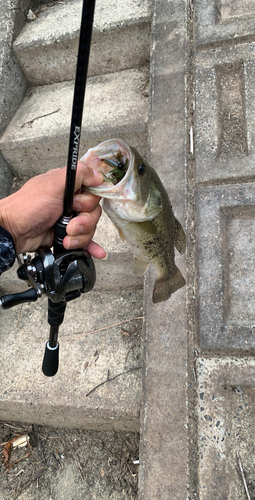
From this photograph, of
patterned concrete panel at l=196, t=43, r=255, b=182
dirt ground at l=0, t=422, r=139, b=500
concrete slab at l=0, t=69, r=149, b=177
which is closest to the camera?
dirt ground at l=0, t=422, r=139, b=500

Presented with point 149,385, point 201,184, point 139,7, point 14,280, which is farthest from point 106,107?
point 149,385

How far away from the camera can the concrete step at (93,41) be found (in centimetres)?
316

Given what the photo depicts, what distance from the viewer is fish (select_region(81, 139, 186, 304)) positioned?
57.4 inches

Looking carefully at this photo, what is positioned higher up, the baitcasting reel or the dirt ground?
the baitcasting reel

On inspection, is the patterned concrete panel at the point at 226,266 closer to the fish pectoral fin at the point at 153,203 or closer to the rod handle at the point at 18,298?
the fish pectoral fin at the point at 153,203

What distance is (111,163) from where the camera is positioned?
1.50 m

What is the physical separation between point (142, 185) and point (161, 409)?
1.33m

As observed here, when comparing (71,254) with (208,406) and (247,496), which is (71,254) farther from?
(247,496)

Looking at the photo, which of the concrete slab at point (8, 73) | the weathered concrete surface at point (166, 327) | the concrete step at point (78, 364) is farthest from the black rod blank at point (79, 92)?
the concrete slab at point (8, 73)

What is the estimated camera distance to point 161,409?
1.99m

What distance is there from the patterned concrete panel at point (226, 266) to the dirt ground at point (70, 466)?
107 cm

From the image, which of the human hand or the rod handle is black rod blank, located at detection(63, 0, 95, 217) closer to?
the human hand

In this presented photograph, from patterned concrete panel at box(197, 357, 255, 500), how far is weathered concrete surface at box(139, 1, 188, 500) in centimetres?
11

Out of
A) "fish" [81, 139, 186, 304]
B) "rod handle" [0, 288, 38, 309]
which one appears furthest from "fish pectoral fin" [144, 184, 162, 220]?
"rod handle" [0, 288, 38, 309]
